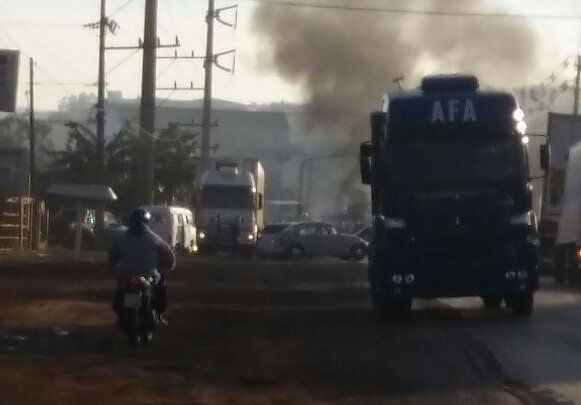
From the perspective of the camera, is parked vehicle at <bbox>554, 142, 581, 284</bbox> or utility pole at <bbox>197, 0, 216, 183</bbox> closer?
parked vehicle at <bbox>554, 142, 581, 284</bbox>

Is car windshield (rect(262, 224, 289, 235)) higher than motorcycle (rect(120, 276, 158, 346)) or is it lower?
lower

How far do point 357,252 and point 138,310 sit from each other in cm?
3961

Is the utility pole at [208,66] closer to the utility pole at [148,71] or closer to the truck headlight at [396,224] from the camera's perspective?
the utility pole at [148,71]

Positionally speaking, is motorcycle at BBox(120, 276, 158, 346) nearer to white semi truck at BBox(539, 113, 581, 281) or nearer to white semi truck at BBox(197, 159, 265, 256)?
white semi truck at BBox(539, 113, 581, 281)

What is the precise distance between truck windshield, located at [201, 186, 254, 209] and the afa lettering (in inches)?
1352

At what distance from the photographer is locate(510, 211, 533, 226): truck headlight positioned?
2098 centimetres

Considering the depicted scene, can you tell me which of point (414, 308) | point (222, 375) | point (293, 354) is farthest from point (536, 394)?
point (414, 308)

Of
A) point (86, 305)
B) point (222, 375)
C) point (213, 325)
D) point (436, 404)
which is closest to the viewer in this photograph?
point (436, 404)

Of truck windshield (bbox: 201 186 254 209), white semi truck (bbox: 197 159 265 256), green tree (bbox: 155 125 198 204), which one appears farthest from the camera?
green tree (bbox: 155 125 198 204)

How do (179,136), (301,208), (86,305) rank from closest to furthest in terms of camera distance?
1. (86,305)
2. (179,136)
3. (301,208)

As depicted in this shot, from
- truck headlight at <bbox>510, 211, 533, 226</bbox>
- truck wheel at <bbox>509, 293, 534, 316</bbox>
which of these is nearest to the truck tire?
truck wheel at <bbox>509, 293, 534, 316</bbox>

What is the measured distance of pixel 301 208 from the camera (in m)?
111

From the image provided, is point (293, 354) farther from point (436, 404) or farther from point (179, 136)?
point (179, 136)

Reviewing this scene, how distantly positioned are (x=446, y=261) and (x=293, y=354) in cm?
518
